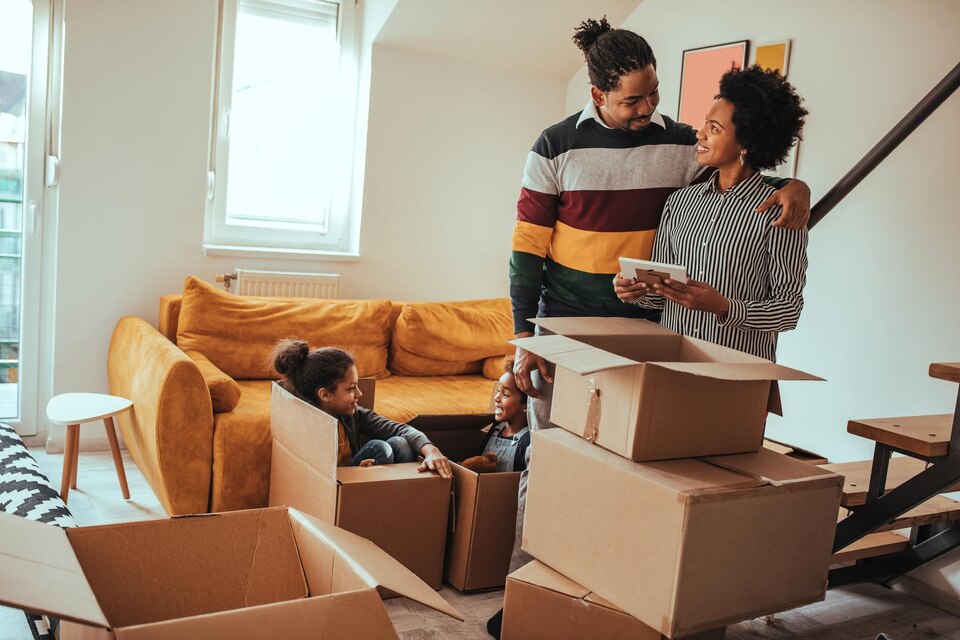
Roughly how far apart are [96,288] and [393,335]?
122 cm

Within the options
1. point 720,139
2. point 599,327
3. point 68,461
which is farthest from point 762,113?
point 68,461

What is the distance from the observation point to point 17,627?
205 centimetres

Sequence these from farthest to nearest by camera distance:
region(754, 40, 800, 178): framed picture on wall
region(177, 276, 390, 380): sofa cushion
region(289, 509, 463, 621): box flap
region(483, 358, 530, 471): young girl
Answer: region(177, 276, 390, 380): sofa cushion < region(754, 40, 800, 178): framed picture on wall < region(483, 358, 530, 471): young girl < region(289, 509, 463, 621): box flap

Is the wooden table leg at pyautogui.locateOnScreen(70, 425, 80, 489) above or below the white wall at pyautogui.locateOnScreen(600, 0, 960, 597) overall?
below

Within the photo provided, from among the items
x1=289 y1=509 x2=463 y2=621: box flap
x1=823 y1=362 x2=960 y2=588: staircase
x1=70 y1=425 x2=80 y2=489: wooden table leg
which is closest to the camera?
x1=289 y1=509 x2=463 y2=621: box flap

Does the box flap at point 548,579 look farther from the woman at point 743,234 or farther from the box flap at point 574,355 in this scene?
the woman at point 743,234

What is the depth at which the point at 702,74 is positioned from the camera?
11.6 feet

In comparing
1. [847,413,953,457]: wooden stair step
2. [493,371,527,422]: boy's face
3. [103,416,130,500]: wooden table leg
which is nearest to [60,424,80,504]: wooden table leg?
[103,416,130,500]: wooden table leg

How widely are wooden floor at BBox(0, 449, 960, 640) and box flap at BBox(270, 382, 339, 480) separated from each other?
43 centimetres

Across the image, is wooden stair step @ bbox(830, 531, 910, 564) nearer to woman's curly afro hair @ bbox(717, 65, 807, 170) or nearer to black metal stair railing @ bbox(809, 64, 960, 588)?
black metal stair railing @ bbox(809, 64, 960, 588)

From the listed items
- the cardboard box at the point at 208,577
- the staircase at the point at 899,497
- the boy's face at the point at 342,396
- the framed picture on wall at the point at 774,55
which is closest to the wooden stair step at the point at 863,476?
the staircase at the point at 899,497

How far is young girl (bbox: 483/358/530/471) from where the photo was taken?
2.50 m

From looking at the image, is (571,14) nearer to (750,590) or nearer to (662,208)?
(662,208)

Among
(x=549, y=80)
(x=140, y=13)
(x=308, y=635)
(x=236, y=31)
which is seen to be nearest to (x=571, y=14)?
(x=549, y=80)
